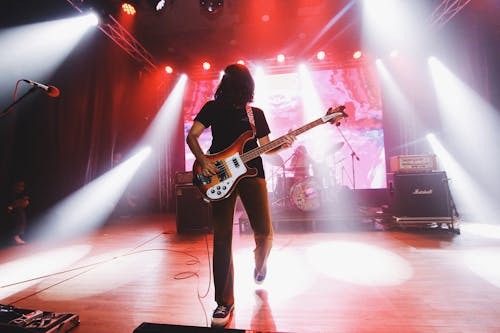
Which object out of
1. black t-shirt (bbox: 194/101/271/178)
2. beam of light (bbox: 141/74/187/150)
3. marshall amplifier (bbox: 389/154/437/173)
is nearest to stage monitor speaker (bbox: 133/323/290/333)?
black t-shirt (bbox: 194/101/271/178)

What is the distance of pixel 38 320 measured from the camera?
1.43m

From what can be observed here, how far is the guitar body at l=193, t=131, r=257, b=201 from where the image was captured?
160 centimetres

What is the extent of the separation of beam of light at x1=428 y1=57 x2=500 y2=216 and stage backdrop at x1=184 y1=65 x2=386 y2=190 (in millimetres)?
1342

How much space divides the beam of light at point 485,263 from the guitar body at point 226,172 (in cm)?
229

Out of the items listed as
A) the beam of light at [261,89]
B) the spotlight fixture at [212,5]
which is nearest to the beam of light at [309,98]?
the beam of light at [261,89]

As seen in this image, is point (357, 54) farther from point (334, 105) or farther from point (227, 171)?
point (227, 171)

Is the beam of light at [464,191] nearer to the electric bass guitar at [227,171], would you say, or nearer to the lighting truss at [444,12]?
the lighting truss at [444,12]

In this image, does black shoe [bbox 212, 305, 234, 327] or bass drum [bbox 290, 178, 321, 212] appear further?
bass drum [bbox 290, 178, 321, 212]

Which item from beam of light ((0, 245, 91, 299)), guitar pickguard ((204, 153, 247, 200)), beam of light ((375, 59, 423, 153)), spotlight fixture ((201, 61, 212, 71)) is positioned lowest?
beam of light ((0, 245, 91, 299))

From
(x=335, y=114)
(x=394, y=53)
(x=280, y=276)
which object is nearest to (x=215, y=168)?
(x=335, y=114)

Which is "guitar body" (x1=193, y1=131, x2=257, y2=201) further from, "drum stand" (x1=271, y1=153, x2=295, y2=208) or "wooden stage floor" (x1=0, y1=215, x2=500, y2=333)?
"drum stand" (x1=271, y1=153, x2=295, y2=208)

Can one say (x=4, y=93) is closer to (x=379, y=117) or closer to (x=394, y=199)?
(x=394, y=199)

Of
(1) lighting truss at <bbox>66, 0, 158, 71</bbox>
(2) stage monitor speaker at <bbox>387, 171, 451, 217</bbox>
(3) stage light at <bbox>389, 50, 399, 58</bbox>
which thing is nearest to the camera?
(2) stage monitor speaker at <bbox>387, 171, 451, 217</bbox>

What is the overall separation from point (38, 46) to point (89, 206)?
3271 mm
